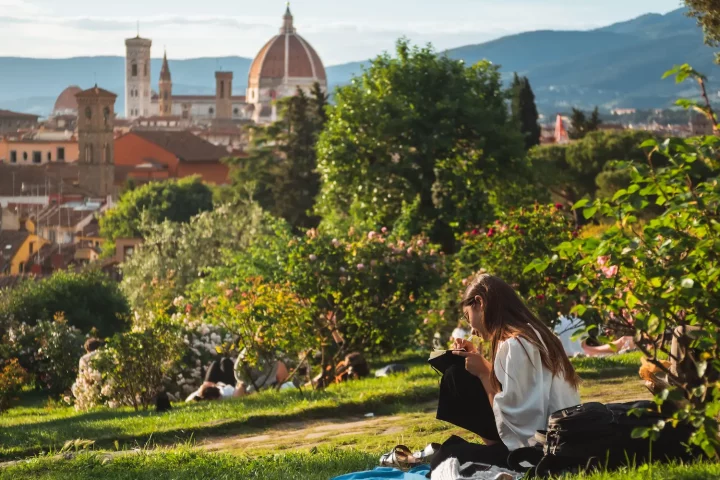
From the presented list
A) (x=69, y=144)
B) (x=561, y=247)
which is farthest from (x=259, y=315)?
(x=69, y=144)

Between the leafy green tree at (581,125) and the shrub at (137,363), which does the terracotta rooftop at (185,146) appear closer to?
the leafy green tree at (581,125)

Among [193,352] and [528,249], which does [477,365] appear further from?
[193,352]

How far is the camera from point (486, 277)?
16.7 feet

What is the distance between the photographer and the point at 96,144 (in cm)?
11412

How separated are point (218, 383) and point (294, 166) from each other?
32853 millimetres

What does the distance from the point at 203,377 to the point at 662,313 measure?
34.5ft

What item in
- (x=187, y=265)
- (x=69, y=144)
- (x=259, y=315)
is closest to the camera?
(x=259, y=315)

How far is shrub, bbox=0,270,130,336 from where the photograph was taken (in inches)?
937

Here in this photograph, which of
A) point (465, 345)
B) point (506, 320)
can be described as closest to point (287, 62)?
point (465, 345)

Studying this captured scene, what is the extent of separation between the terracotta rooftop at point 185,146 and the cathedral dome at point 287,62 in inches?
2663

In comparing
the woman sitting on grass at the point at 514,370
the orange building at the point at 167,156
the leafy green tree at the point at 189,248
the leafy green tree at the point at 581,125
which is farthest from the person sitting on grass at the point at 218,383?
the orange building at the point at 167,156

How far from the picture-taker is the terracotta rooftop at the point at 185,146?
382 feet

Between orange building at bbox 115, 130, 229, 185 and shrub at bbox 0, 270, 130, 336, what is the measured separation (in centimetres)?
8161

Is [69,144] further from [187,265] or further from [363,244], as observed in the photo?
[363,244]
